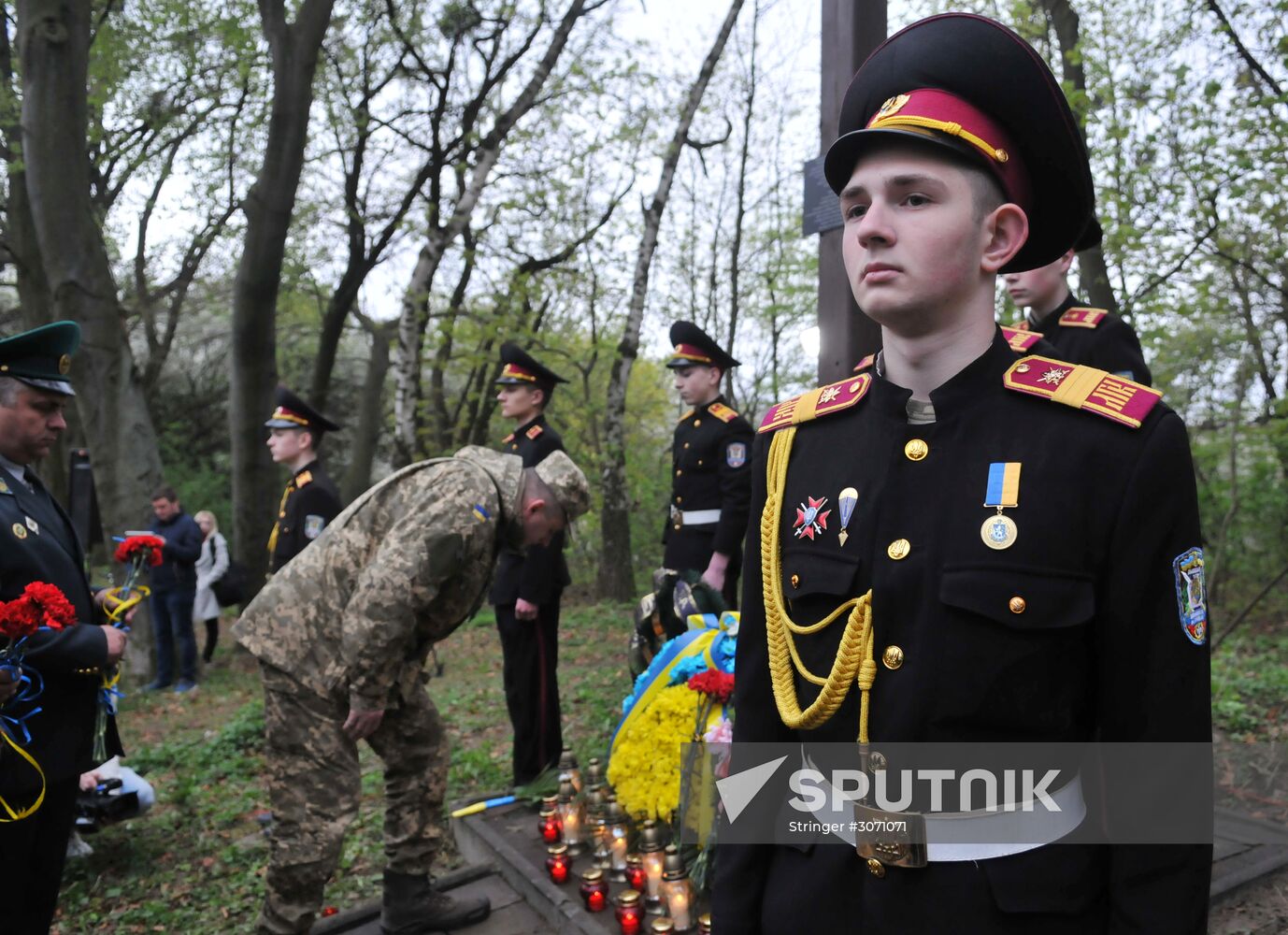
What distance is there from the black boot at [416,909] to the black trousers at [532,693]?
1.39 metres

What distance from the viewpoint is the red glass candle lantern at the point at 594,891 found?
3568 mm

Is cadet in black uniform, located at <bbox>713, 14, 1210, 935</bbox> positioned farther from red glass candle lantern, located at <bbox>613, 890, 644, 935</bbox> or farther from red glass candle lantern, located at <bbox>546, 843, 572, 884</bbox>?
red glass candle lantern, located at <bbox>546, 843, 572, 884</bbox>

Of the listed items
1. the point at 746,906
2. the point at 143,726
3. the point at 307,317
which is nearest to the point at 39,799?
the point at 746,906

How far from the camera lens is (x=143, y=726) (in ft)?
26.1

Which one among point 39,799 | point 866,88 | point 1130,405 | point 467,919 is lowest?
point 467,919

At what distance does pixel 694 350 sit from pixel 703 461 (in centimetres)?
75

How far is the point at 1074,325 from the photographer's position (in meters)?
3.39

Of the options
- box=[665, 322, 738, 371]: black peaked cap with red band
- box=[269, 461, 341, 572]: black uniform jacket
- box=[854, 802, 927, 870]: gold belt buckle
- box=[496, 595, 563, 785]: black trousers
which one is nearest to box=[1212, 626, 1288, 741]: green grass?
box=[665, 322, 738, 371]: black peaked cap with red band

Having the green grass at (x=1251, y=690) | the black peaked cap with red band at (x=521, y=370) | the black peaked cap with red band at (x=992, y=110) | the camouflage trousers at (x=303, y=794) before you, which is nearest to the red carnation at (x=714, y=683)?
the camouflage trousers at (x=303, y=794)

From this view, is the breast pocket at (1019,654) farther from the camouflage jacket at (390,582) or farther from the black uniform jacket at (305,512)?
the black uniform jacket at (305,512)

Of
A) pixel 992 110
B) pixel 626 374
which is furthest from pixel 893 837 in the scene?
pixel 626 374

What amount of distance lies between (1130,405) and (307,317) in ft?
78.8

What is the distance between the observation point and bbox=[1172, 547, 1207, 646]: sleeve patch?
4.12 feet

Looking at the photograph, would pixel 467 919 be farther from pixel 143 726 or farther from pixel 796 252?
pixel 796 252
